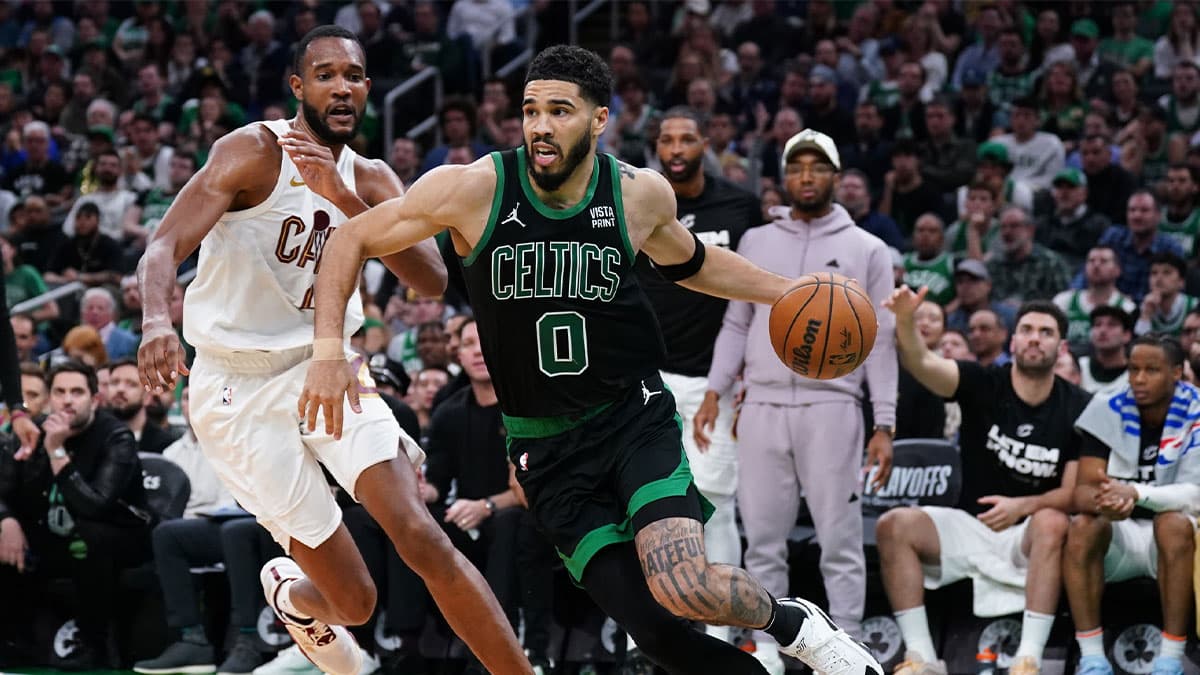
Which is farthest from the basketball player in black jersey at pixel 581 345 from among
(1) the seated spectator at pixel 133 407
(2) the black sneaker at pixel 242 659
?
(1) the seated spectator at pixel 133 407

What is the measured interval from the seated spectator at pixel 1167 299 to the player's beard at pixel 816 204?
332 centimetres

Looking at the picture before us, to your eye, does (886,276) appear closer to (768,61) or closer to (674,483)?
(674,483)

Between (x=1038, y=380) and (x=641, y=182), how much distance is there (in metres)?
3.25

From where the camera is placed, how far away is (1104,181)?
11.3m

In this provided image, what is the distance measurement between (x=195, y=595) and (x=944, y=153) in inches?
287

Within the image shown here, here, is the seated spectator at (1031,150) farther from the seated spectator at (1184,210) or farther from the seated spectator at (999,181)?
the seated spectator at (1184,210)

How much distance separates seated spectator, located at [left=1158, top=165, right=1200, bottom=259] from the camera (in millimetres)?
10609

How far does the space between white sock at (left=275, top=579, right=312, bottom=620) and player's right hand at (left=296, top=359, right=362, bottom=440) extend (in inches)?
62.2

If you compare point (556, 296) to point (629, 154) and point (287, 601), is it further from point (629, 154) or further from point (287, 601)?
point (629, 154)

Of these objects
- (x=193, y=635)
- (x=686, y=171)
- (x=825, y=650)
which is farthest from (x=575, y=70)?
(x=193, y=635)

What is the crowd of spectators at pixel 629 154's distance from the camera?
8.23 metres

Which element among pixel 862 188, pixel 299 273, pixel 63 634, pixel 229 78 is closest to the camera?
pixel 299 273

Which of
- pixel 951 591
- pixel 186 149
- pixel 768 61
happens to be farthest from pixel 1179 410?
pixel 186 149

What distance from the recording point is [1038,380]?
7254 millimetres
